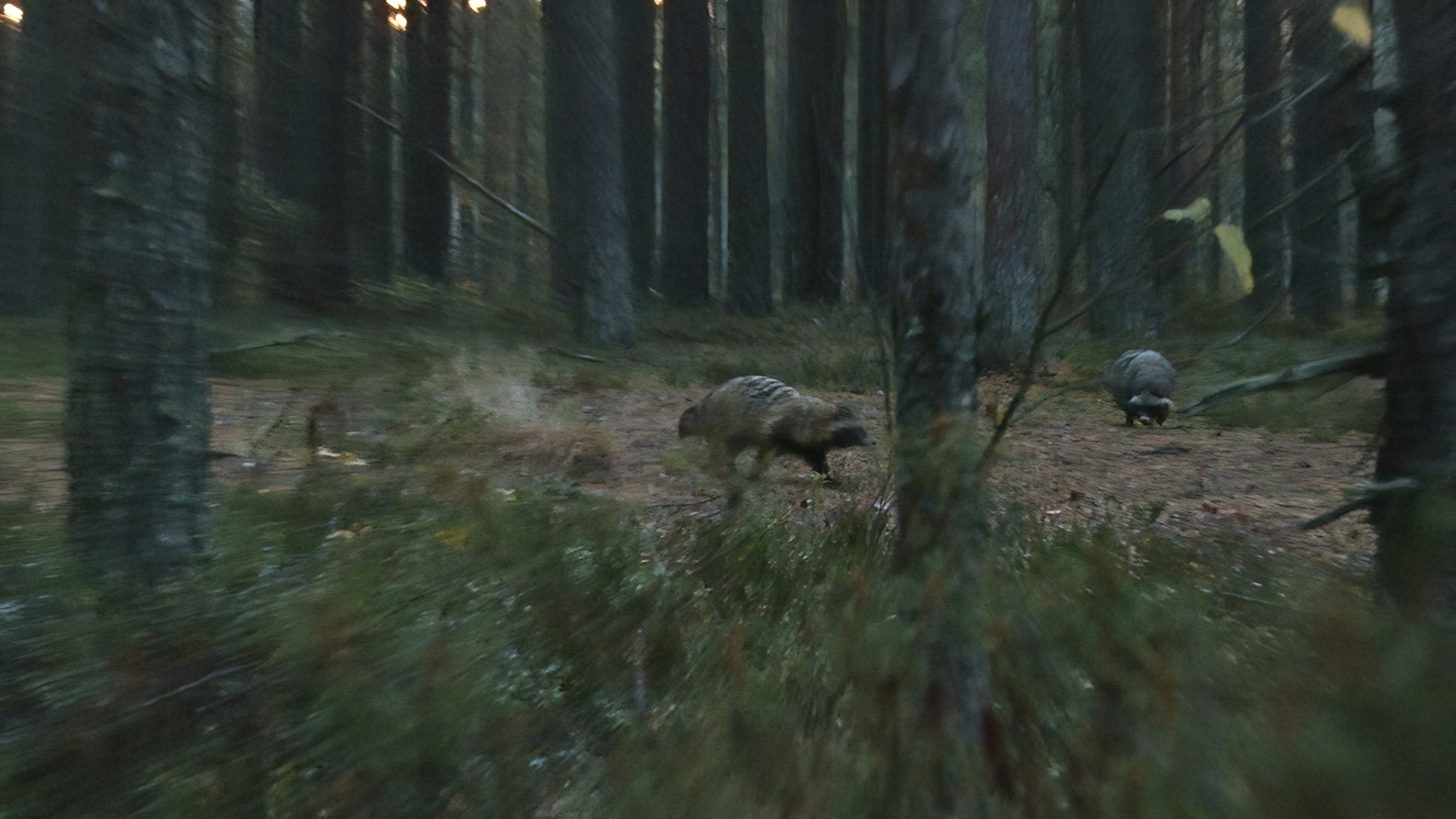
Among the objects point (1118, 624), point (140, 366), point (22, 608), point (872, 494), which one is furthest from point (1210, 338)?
point (22, 608)

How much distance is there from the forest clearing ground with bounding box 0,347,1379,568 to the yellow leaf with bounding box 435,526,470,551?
0.60 meters

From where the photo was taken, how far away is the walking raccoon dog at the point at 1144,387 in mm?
6613

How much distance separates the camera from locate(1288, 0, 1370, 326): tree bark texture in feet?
8.34

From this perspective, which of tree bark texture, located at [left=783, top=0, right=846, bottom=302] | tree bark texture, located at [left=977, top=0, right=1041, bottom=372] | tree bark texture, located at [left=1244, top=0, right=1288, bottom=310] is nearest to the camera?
tree bark texture, located at [left=1244, top=0, right=1288, bottom=310]

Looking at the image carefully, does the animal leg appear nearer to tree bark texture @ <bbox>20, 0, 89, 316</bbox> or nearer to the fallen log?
the fallen log

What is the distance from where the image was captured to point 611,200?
29.6ft

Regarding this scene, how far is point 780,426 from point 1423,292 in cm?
287

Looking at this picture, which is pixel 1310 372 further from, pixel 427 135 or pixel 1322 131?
pixel 427 135

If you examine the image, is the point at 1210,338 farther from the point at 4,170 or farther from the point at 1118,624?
the point at 4,170

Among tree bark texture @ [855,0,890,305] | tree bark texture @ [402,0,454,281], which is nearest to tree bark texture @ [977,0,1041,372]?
tree bark texture @ [855,0,890,305]

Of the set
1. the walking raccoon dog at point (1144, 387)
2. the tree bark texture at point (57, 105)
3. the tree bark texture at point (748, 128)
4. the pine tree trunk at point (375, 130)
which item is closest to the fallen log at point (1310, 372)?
the tree bark texture at point (57, 105)

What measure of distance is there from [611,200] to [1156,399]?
5085 millimetres

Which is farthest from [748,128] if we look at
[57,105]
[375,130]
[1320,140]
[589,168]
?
[57,105]

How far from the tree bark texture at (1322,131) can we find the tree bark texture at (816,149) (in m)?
1.31
